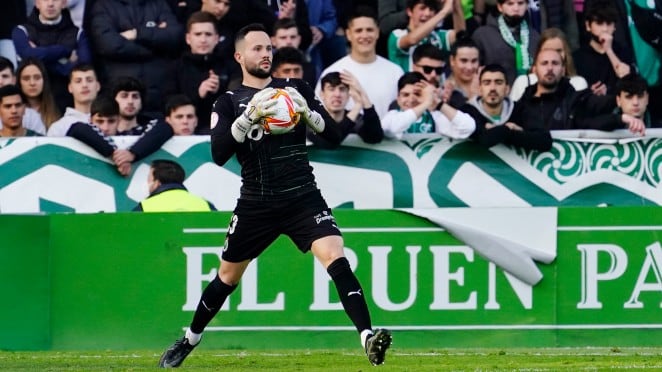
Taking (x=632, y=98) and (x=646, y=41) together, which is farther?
(x=646, y=41)

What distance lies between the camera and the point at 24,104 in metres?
13.5

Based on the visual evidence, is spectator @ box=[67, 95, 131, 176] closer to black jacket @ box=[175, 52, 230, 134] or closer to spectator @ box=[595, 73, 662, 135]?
black jacket @ box=[175, 52, 230, 134]

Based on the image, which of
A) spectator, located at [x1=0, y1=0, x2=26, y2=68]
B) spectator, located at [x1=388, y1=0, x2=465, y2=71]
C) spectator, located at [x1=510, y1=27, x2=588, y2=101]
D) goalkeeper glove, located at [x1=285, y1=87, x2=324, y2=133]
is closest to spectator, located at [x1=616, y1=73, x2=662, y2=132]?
spectator, located at [x1=510, y1=27, x2=588, y2=101]

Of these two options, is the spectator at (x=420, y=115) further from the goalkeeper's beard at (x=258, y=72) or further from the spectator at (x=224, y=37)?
the goalkeeper's beard at (x=258, y=72)

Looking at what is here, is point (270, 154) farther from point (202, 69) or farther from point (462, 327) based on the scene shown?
point (202, 69)

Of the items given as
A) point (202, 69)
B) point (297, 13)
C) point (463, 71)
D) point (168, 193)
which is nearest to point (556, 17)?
point (463, 71)

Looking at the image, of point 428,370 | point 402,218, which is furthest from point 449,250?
point 428,370

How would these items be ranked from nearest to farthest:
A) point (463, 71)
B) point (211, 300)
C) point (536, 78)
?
point (211, 300) < point (536, 78) < point (463, 71)

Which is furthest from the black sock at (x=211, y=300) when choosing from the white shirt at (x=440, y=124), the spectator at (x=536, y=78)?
the spectator at (x=536, y=78)

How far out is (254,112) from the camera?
8766 mm

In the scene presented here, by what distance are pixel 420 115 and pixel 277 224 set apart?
3816mm

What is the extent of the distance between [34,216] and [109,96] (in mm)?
1606

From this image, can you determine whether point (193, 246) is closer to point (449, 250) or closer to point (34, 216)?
point (34, 216)

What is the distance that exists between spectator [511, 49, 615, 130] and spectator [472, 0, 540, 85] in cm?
99
